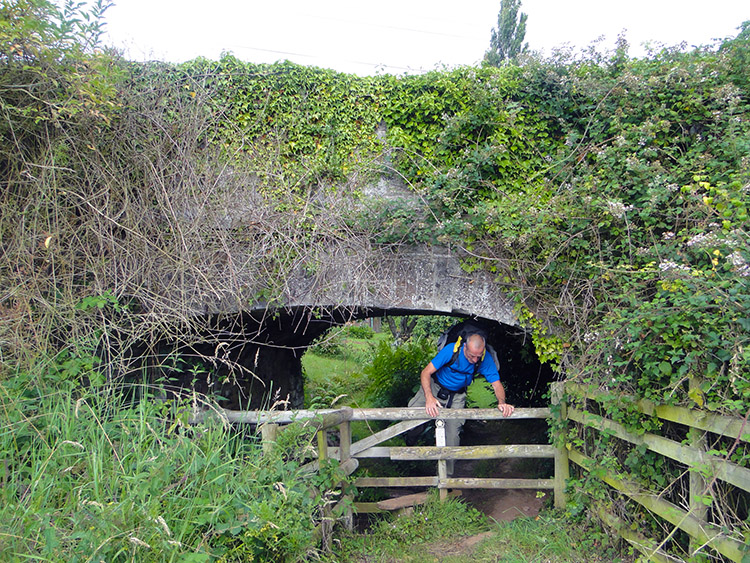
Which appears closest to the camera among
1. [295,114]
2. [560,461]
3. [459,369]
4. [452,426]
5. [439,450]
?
[560,461]

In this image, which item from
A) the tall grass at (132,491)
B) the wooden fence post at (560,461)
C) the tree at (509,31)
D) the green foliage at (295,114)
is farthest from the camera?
the tree at (509,31)

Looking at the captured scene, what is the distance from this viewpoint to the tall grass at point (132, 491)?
2393 mm

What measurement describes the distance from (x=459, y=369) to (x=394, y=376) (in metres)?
2.85

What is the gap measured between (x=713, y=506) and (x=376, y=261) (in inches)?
123

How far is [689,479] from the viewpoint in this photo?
311 centimetres

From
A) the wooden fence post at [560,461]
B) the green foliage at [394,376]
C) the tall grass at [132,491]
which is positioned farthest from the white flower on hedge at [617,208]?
the green foliage at [394,376]

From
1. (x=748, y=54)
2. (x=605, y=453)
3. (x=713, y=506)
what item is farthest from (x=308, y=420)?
(x=748, y=54)

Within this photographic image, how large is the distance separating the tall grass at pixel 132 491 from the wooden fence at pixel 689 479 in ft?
7.18

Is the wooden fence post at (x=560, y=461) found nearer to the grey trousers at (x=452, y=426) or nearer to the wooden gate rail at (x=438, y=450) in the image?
the wooden gate rail at (x=438, y=450)

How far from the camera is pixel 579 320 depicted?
4242 millimetres

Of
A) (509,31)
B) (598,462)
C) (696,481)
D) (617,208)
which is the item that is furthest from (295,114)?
(509,31)

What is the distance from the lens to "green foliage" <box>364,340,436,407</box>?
787 cm

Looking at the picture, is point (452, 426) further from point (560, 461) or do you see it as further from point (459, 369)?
point (560, 461)

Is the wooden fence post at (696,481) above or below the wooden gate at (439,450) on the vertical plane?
above
